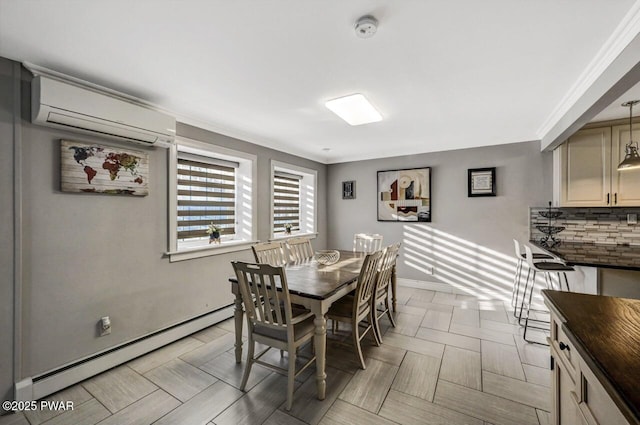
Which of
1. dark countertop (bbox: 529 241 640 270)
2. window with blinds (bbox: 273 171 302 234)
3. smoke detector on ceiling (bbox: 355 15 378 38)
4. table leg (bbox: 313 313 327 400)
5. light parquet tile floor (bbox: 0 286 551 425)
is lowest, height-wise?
light parquet tile floor (bbox: 0 286 551 425)

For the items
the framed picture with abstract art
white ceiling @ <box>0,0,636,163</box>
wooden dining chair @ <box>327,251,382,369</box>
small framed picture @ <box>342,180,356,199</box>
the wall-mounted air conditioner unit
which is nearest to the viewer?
white ceiling @ <box>0,0,636,163</box>

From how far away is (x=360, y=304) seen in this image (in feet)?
7.66

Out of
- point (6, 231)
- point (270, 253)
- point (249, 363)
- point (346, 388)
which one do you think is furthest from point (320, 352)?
point (6, 231)

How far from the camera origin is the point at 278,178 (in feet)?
15.1

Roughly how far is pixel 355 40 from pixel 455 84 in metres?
1.06

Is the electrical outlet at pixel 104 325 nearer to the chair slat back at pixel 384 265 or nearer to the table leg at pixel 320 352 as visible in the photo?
the table leg at pixel 320 352

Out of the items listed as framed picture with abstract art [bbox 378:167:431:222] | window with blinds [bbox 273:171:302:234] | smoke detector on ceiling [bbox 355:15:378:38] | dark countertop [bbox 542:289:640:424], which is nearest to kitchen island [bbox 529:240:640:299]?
dark countertop [bbox 542:289:640:424]

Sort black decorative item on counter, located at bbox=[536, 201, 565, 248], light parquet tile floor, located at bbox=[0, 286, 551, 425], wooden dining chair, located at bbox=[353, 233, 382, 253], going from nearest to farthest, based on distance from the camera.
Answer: light parquet tile floor, located at bbox=[0, 286, 551, 425], black decorative item on counter, located at bbox=[536, 201, 565, 248], wooden dining chair, located at bbox=[353, 233, 382, 253]

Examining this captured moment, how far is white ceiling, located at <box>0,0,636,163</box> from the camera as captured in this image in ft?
4.52

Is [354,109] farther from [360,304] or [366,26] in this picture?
[360,304]

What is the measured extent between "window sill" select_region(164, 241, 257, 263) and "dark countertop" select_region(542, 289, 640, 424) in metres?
2.98

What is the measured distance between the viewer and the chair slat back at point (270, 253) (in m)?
2.69

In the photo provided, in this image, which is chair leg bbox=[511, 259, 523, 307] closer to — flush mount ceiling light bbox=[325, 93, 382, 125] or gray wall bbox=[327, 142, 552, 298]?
gray wall bbox=[327, 142, 552, 298]

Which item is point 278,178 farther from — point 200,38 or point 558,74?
point 558,74
